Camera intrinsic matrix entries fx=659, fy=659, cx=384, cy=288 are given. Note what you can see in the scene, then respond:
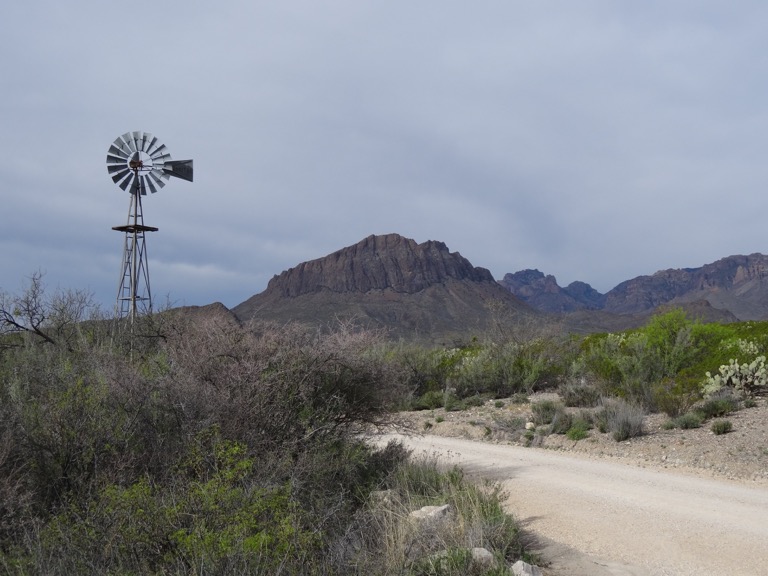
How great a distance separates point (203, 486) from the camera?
5.80 meters

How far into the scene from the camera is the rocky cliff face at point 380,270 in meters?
118

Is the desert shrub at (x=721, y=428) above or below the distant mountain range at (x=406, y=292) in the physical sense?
below

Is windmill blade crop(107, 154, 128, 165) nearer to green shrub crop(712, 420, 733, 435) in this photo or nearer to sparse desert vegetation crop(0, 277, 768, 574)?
sparse desert vegetation crop(0, 277, 768, 574)

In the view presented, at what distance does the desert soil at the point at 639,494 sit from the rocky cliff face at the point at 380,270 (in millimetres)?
98145

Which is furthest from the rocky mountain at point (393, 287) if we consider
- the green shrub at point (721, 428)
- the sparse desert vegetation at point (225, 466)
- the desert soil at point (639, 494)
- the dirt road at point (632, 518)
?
the sparse desert vegetation at point (225, 466)

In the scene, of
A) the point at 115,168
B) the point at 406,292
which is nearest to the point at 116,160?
the point at 115,168

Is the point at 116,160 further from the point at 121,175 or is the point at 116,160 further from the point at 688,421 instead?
the point at 688,421

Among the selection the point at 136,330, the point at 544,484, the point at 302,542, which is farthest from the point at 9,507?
the point at 136,330

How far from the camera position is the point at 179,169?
20.6 m

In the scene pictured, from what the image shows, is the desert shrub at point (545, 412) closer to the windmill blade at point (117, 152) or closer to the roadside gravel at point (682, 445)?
the roadside gravel at point (682, 445)

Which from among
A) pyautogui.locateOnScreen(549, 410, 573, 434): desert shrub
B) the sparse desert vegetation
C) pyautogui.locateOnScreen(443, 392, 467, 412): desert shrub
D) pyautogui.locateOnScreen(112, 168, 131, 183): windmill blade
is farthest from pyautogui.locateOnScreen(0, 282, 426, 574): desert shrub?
pyautogui.locateOnScreen(443, 392, 467, 412): desert shrub

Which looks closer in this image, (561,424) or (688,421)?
(688,421)

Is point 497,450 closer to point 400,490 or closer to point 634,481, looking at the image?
point 634,481

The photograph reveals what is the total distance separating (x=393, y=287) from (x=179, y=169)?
9670 cm
